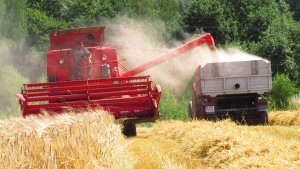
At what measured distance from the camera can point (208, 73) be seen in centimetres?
1962

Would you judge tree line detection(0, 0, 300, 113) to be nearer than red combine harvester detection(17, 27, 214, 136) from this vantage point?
No

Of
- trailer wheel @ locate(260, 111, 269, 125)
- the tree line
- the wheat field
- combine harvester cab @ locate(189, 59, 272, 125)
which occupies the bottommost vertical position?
the wheat field

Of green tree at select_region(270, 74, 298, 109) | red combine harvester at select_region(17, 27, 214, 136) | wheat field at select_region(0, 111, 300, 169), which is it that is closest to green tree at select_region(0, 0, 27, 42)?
green tree at select_region(270, 74, 298, 109)

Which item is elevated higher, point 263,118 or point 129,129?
point 263,118

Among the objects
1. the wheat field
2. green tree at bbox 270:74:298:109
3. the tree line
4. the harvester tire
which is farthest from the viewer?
the tree line

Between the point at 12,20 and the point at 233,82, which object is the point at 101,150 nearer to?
the point at 233,82

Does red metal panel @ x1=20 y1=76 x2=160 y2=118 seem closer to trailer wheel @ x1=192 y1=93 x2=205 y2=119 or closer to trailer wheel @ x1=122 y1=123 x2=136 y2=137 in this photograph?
trailer wheel @ x1=122 y1=123 x2=136 y2=137

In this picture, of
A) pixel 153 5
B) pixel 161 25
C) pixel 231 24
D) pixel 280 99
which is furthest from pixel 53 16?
pixel 280 99

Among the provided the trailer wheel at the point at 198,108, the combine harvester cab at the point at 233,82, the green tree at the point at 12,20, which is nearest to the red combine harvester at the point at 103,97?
the combine harvester cab at the point at 233,82

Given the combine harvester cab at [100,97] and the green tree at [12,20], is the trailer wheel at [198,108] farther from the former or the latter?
the green tree at [12,20]

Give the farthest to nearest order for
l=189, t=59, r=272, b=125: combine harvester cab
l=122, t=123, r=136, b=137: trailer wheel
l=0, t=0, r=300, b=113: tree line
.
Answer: l=0, t=0, r=300, b=113: tree line, l=189, t=59, r=272, b=125: combine harvester cab, l=122, t=123, r=136, b=137: trailer wheel

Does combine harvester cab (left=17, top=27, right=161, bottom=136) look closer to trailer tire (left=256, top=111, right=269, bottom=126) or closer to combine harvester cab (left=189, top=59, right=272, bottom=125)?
combine harvester cab (left=189, top=59, right=272, bottom=125)

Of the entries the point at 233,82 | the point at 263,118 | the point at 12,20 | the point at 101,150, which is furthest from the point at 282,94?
the point at 12,20

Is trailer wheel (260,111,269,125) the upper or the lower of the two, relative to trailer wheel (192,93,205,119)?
lower
